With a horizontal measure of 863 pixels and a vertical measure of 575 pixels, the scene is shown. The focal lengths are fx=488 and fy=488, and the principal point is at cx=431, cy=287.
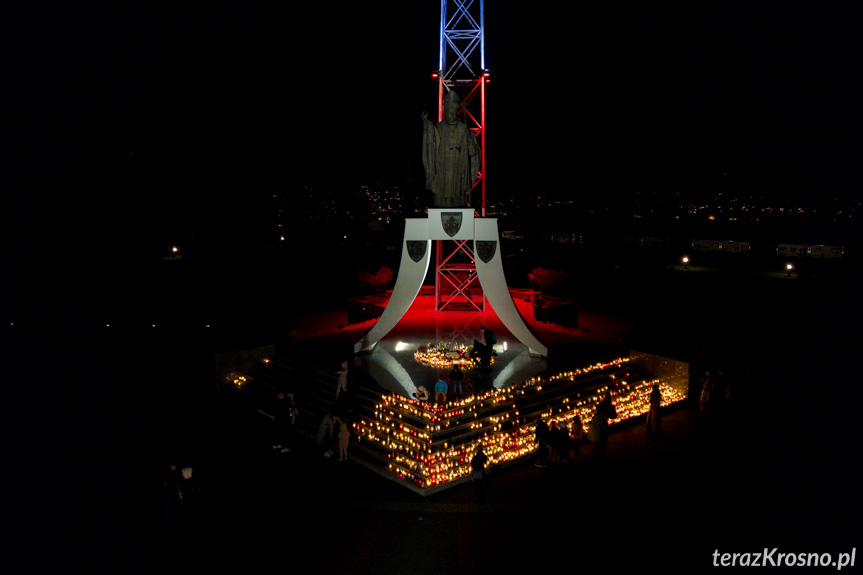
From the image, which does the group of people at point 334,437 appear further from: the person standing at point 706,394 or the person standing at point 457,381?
the person standing at point 706,394

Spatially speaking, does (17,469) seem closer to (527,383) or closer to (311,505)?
(311,505)

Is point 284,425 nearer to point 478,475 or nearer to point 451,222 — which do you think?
point 478,475

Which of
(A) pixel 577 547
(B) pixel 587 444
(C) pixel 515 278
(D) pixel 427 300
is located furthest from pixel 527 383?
(C) pixel 515 278

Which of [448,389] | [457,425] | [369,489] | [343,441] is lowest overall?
[369,489]

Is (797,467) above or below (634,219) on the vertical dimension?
below

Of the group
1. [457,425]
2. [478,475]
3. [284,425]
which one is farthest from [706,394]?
[284,425]

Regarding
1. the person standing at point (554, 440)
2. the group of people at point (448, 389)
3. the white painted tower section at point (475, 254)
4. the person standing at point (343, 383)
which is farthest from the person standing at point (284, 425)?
the person standing at point (554, 440)

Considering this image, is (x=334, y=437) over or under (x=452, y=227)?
under

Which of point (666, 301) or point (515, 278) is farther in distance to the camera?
point (515, 278)
